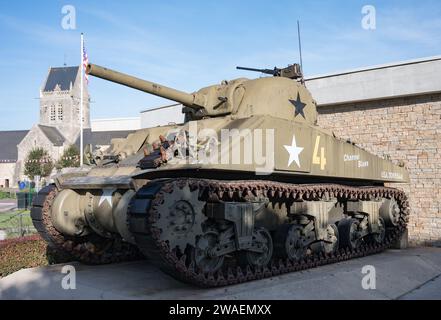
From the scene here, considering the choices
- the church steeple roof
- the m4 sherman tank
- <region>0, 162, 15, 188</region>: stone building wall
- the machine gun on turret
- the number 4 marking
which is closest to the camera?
the m4 sherman tank

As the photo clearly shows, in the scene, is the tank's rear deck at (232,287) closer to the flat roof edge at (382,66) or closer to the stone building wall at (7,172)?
the flat roof edge at (382,66)

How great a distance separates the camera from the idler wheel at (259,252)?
8600 mm

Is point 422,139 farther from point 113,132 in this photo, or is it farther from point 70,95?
point 70,95

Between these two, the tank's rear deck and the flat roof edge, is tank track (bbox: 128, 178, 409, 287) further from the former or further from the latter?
the flat roof edge

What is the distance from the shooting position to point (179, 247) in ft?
23.8

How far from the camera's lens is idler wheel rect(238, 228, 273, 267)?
860 centimetres

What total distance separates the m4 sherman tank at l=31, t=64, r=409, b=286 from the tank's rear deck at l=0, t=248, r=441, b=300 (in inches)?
13.2

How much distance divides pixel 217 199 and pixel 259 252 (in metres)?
1.50

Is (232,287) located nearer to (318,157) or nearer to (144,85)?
(318,157)

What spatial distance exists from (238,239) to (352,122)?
890 centimetres

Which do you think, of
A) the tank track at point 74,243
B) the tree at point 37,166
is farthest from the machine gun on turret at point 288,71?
the tree at point 37,166

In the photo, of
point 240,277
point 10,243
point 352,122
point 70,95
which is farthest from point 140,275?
point 70,95

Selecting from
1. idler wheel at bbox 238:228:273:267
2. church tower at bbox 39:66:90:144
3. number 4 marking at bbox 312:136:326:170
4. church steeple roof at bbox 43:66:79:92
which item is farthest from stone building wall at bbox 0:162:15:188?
idler wheel at bbox 238:228:273:267
